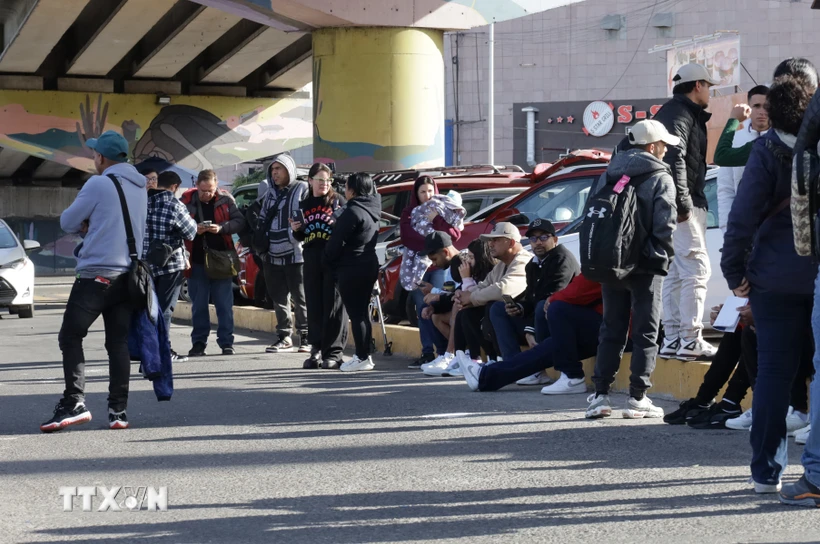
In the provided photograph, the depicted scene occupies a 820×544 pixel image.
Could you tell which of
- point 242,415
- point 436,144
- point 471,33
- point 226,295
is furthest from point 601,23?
point 242,415

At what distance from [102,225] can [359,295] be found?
144 inches

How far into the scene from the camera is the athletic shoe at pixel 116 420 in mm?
7731

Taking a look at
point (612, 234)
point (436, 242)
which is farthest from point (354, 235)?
point (612, 234)

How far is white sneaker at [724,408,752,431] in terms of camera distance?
7.12 m

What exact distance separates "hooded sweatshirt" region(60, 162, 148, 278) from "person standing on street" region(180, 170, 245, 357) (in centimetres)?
441

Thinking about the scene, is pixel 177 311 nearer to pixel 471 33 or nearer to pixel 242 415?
pixel 242 415

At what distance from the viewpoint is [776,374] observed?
539 cm

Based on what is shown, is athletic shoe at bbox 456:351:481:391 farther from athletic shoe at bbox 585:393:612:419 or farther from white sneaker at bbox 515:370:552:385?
athletic shoe at bbox 585:393:612:419

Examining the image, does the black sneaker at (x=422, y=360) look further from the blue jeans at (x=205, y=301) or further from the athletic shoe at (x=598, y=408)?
the athletic shoe at (x=598, y=408)

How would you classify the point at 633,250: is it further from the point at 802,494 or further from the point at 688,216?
the point at 802,494

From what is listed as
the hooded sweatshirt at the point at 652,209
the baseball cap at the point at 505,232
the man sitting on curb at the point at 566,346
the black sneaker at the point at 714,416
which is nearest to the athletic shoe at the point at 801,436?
the black sneaker at the point at 714,416

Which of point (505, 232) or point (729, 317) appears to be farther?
point (505, 232)

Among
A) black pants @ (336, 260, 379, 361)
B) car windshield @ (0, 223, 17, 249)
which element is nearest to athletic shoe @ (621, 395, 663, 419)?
black pants @ (336, 260, 379, 361)

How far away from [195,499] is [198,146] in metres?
26.8
